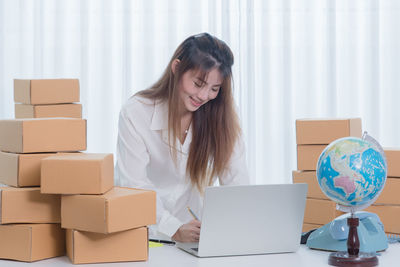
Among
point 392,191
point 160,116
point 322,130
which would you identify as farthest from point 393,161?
point 160,116

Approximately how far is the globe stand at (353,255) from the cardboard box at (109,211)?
1.68 ft

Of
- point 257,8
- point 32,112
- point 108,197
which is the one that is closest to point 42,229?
point 108,197

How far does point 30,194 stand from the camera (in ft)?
5.40

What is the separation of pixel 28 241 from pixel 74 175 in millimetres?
232

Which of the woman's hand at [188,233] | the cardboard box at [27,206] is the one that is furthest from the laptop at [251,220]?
the cardboard box at [27,206]

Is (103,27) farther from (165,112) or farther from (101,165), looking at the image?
(101,165)

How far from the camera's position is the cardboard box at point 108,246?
160 centimetres

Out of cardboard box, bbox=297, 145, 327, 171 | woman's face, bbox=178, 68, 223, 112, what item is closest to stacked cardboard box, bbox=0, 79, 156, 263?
woman's face, bbox=178, 68, 223, 112

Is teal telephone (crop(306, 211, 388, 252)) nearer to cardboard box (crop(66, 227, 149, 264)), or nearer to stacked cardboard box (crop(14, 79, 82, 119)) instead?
cardboard box (crop(66, 227, 149, 264))

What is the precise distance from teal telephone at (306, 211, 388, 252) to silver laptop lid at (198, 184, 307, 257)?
0.28 ft

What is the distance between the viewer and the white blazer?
84.6 inches

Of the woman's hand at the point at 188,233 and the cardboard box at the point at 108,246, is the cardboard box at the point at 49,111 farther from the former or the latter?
the cardboard box at the point at 108,246

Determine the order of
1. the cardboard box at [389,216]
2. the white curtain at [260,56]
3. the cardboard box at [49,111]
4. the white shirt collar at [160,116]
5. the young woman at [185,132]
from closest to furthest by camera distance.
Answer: the cardboard box at [389,216] < the young woman at [185,132] < the white shirt collar at [160,116] < the cardboard box at [49,111] < the white curtain at [260,56]

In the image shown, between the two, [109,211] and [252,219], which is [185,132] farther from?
[109,211]
